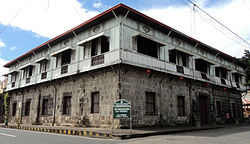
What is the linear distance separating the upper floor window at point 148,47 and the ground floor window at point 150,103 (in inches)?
116

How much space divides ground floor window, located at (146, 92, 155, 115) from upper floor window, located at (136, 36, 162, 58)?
294cm

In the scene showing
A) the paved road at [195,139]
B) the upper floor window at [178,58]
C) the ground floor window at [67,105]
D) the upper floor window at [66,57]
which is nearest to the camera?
the paved road at [195,139]

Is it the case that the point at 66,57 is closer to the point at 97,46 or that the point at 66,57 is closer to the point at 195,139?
the point at 97,46

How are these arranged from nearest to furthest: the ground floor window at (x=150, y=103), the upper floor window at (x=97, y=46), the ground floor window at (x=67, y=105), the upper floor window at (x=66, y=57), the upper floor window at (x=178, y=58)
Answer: the ground floor window at (x=150, y=103)
the upper floor window at (x=97, y=46)
the ground floor window at (x=67, y=105)
the upper floor window at (x=178, y=58)
the upper floor window at (x=66, y=57)

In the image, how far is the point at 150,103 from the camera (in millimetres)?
13523

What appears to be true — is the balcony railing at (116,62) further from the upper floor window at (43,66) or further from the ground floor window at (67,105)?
the ground floor window at (67,105)

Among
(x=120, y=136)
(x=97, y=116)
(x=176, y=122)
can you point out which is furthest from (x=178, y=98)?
(x=120, y=136)

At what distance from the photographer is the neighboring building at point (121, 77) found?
12305mm

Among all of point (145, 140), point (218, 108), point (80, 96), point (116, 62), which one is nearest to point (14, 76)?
point (80, 96)

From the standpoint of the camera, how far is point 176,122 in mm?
14859

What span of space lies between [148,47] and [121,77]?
393 cm

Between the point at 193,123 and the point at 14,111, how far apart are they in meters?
19.2

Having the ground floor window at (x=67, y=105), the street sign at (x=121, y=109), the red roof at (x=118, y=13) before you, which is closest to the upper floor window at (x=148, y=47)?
the red roof at (x=118, y=13)

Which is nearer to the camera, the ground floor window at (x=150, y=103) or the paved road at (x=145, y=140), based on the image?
the paved road at (x=145, y=140)
